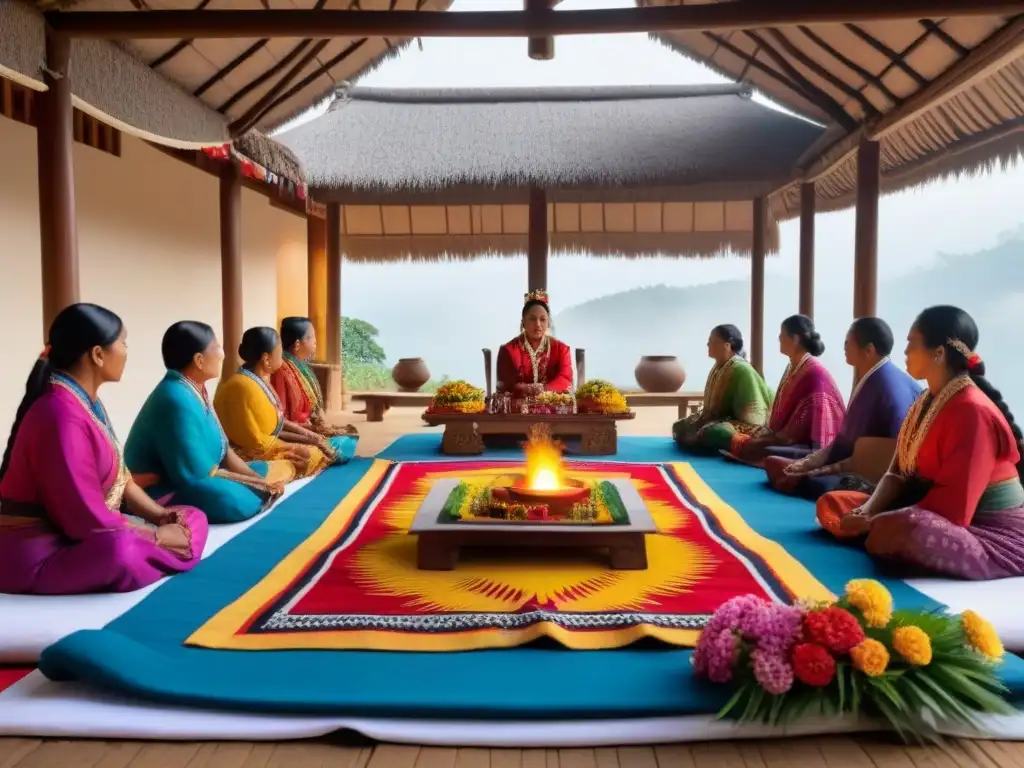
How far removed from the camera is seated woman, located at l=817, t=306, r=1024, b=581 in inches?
128

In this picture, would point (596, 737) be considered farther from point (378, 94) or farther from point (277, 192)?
point (378, 94)

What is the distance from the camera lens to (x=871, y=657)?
7.31ft

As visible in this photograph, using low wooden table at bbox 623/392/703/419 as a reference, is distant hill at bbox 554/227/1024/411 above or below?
above

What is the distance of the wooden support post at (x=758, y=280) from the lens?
10656 mm

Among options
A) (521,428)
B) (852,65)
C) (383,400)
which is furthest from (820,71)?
(383,400)

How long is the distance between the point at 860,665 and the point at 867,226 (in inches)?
228

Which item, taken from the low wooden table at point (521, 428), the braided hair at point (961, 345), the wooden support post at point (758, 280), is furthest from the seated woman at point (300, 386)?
the wooden support post at point (758, 280)

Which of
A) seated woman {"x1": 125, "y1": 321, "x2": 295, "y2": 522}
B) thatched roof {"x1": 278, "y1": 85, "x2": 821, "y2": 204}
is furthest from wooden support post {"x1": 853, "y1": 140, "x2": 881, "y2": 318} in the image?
seated woman {"x1": 125, "y1": 321, "x2": 295, "y2": 522}

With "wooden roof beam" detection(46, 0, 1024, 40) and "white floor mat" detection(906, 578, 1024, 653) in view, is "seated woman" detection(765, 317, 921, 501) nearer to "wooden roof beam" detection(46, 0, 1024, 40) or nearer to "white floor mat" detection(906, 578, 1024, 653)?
"white floor mat" detection(906, 578, 1024, 653)

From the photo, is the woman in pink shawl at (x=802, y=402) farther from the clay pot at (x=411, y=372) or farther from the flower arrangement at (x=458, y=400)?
the clay pot at (x=411, y=372)

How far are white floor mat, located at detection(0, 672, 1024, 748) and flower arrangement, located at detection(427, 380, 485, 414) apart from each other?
177 inches

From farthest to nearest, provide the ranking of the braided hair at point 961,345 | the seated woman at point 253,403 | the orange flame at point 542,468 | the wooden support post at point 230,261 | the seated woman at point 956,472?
the wooden support post at point 230,261, the seated woman at point 253,403, the orange flame at point 542,468, the braided hair at point 961,345, the seated woman at point 956,472

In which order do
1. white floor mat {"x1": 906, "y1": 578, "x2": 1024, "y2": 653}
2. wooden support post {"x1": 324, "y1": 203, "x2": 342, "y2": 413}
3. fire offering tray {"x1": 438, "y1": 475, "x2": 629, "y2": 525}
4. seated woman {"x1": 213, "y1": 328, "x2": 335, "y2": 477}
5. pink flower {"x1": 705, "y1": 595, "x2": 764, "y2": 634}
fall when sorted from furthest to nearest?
wooden support post {"x1": 324, "y1": 203, "x2": 342, "y2": 413} → seated woman {"x1": 213, "y1": 328, "x2": 335, "y2": 477} → fire offering tray {"x1": 438, "y1": 475, "x2": 629, "y2": 525} → white floor mat {"x1": 906, "y1": 578, "x2": 1024, "y2": 653} → pink flower {"x1": 705, "y1": 595, "x2": 764, "y2": 634}

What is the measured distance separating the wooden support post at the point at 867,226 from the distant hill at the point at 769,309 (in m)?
24.8
